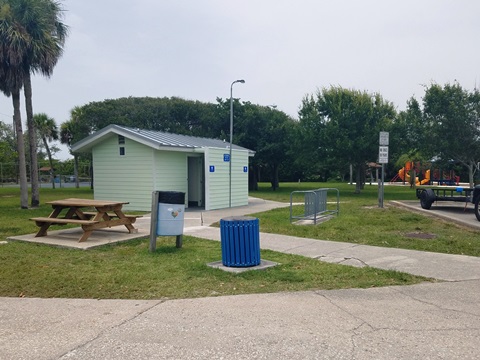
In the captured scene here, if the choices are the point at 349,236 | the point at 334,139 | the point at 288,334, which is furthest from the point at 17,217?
the point at 334,139

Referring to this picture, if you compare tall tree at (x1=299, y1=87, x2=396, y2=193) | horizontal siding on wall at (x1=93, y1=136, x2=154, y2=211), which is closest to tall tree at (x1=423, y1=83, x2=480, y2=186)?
tall tree at (x1=299, y1=87, x2=396, y2=193)

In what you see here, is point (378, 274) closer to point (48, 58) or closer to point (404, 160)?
point (48, 58)

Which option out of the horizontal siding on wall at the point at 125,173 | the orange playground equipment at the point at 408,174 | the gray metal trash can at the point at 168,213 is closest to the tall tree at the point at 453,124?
the horizontal siding on wall at the point at 125,173

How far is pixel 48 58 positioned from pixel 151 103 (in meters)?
23.1

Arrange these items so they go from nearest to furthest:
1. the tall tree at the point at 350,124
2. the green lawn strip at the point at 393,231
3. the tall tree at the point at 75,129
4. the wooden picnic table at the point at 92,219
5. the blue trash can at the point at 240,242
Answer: the blue trash can at the point at 240,242
the green lawn strip at the point at 393,231
the wooden picnic table at the point at 92,219
the tall tree at the point at 350,124
the tall tree at the point at 75,129

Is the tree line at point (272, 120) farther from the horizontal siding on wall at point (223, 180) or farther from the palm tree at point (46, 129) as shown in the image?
the horizontal siding on wall at point (223, 180)

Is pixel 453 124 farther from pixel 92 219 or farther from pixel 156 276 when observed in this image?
pixel 156 276

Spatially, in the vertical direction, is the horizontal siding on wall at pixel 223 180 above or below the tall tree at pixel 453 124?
below

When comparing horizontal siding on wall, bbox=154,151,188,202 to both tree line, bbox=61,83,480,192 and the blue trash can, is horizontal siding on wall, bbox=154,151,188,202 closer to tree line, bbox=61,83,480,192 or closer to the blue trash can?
the blue trash can

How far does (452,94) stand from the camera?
77.6 feet

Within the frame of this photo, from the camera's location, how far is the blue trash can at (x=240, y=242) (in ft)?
21.6

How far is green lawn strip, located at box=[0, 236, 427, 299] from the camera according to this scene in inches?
217

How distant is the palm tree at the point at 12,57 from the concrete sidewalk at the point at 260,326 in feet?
47.4

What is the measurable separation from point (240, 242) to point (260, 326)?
7.93 feet
